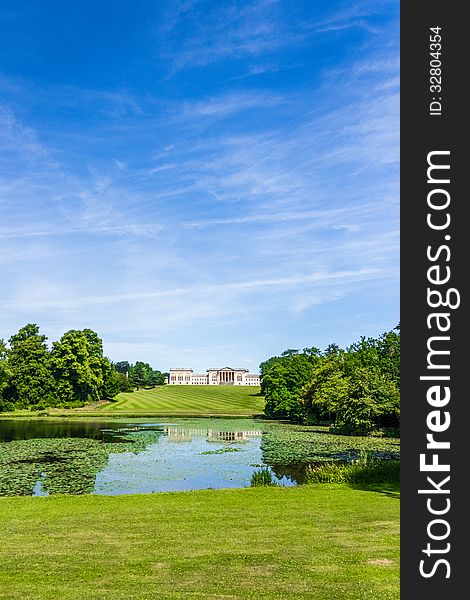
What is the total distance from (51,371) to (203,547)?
83837 millimetres

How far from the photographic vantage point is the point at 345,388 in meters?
49.5

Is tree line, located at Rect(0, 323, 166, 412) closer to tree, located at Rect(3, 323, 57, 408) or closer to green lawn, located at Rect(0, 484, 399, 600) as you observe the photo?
tree, located at Rect(3, 323, 57, 408)

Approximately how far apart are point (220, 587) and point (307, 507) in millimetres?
9211

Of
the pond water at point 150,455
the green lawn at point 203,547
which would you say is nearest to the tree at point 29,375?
the pond water at point 150,455

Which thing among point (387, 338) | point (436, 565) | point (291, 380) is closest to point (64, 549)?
point (436, 565)

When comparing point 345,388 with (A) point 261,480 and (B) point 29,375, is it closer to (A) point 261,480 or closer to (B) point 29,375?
(A) point 261,480

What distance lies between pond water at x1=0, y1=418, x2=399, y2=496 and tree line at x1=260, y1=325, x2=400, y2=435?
2710 millimetres

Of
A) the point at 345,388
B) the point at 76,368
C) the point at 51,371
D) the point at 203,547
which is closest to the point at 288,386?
the point at 345,388

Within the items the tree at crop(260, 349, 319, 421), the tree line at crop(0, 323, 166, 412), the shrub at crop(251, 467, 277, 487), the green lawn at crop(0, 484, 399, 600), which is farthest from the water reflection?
the tree line at crop(0, 323, 166, 412)

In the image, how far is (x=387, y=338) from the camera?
62.5 metres

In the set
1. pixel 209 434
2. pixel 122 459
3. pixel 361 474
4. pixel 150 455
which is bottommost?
pixel 209 434

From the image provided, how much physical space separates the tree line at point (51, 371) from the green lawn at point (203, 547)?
7058 centimetres

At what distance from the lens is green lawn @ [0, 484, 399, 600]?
398 inches

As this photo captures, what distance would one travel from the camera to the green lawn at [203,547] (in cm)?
1010
